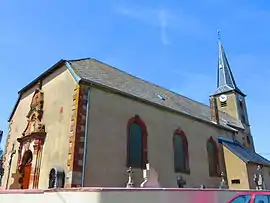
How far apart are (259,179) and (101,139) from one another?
1217cm

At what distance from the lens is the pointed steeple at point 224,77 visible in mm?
31991

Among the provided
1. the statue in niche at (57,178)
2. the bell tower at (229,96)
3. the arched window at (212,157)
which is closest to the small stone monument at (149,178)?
the statue in niche at (57,178)

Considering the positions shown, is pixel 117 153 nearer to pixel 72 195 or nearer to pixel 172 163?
pixel 172 163

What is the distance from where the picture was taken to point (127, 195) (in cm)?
704

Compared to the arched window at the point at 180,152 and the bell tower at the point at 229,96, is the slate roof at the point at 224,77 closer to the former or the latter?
the bell tower at the point at 229,96

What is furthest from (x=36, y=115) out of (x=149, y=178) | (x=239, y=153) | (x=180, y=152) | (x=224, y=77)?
(x=224, y=77)

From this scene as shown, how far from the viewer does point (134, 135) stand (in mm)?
14852

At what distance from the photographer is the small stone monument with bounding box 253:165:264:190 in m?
18.4

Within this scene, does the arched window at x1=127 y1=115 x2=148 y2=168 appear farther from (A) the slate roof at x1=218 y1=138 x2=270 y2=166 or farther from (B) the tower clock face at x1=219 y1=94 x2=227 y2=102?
(B) the tower clock face at x1=219 y1=94 x2=227 y2=102

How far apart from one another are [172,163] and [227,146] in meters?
6.84

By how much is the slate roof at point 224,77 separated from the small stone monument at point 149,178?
66.1 feet

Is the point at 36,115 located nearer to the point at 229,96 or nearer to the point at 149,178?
the point at 149,178

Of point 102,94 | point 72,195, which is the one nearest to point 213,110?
point 102,94

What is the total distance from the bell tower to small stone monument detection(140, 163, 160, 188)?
18.3 m
